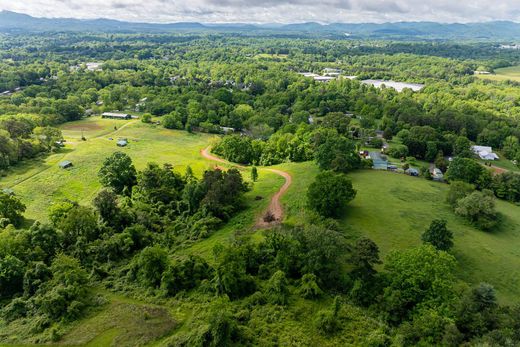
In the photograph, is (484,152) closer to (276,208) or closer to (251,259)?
(276,208)

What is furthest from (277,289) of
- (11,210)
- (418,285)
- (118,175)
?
(11,210)

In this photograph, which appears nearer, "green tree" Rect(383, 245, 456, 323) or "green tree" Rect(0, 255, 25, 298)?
"green tree" Rect(383, 245, 456, 323)

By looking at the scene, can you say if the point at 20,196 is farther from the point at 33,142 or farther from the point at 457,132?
the point at 457,132

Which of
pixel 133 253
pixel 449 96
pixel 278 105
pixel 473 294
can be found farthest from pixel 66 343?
pixel 449 96

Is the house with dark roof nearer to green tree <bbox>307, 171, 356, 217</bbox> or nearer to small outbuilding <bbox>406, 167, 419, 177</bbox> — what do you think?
green tree <bbox>307, 171, 356, 217</bbox>

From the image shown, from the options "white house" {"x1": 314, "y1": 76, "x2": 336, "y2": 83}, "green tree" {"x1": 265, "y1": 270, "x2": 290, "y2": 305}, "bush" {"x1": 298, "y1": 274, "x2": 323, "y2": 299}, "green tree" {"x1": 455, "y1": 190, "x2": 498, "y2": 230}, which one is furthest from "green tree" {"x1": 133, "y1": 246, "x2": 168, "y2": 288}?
"white house" {"x1": 314, "y1": 76, "x2": 336, "y2": 83}

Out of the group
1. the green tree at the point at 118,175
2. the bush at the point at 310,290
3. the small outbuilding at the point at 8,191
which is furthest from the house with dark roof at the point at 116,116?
the bush at the point at 310,290

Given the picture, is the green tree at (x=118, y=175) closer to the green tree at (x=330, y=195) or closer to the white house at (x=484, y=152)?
the green tree at (x=330, y=195)
